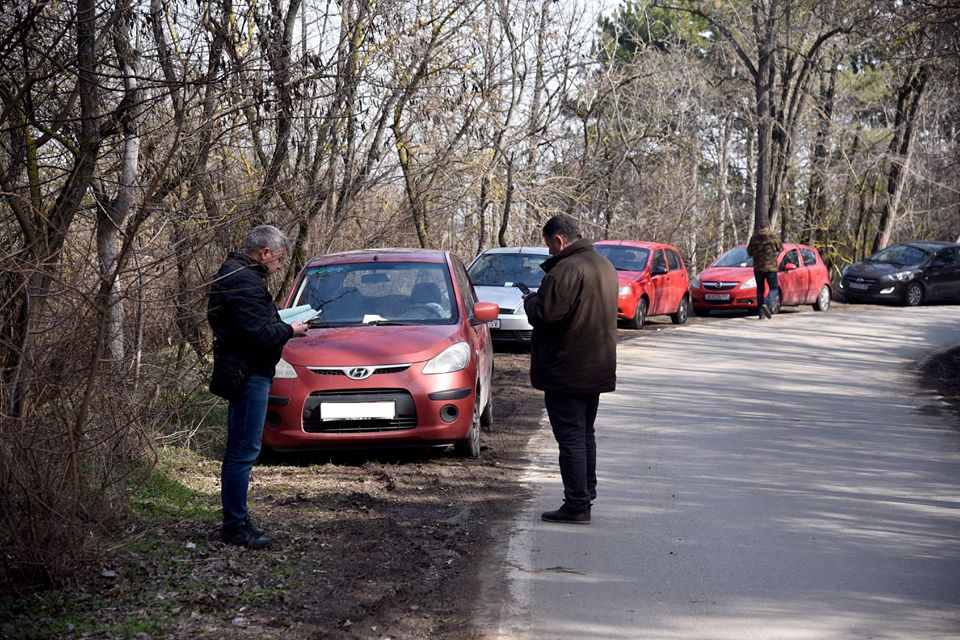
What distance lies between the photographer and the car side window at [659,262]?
2303 centimetres

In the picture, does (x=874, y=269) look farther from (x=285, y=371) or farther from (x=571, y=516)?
(x=571, y=516)

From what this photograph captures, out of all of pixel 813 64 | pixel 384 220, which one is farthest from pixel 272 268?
pixel 813 64

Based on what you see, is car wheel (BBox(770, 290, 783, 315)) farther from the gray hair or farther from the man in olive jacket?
the gray hair

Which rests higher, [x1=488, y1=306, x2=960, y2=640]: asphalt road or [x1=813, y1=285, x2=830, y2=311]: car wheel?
[x1=813, y1=285, x2=830, y2=311]: car wheel

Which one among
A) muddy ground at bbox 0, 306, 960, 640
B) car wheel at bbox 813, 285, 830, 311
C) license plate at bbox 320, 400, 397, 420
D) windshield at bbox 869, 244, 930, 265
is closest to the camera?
muddy ground at bbox 0, 306, 960, 640

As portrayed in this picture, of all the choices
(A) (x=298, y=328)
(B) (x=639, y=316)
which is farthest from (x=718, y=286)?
(A) (x=298, y=328)

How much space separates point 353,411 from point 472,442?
1.14 meters

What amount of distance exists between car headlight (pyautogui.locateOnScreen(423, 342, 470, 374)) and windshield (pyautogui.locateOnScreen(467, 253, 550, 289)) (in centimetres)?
907

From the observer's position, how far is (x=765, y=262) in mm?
23844

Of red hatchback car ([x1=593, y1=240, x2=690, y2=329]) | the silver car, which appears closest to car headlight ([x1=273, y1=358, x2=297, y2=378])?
the silver car

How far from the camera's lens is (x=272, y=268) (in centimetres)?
680

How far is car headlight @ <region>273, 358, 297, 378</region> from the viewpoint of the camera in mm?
9180

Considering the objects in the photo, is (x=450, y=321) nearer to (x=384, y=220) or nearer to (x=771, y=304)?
(x=384, y=220)

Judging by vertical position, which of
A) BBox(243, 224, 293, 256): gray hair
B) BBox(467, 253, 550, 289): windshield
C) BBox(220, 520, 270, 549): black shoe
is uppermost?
BBox(243, 224, 293, 256): gray hair
